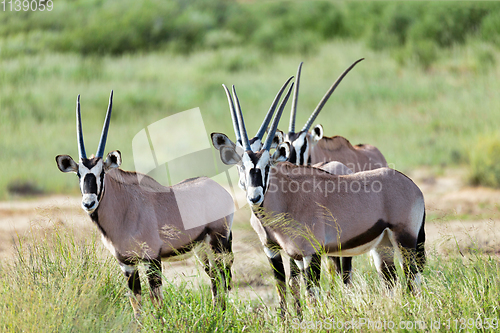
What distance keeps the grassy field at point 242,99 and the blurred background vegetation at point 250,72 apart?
0.17 ft

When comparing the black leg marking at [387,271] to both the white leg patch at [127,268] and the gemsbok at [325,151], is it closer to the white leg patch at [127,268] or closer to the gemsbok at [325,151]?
the white leg patch at [127,268]

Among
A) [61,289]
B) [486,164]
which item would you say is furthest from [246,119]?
[61,289]

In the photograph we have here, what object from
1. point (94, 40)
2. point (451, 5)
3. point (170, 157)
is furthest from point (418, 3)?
point (170, 157)

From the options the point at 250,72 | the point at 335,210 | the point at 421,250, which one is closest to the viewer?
the point at 335,210

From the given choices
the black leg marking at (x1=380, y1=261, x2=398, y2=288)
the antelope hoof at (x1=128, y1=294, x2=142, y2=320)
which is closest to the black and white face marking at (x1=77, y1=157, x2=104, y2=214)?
the antelope hoof at (x1=128, y1=294, x2=142, y2=320)

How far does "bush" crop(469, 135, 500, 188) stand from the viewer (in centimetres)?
1159

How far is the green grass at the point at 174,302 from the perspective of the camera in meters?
3.91

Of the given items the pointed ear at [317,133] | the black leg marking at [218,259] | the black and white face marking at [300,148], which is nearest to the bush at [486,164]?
the pointed ear at [317,133]

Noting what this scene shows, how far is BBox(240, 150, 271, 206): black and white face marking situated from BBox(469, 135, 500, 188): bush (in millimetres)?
8836

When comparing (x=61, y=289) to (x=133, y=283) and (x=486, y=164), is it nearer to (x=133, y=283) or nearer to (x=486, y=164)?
(x=133, y=283)

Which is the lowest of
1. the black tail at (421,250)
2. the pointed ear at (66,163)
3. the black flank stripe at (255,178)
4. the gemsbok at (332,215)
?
the black tail at (421,250)

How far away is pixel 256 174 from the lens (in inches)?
160

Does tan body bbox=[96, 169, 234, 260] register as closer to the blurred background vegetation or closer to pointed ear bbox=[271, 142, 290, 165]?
pointed ear bbox=[271, 142, 290, 165]

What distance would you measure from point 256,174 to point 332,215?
2.51 ft
